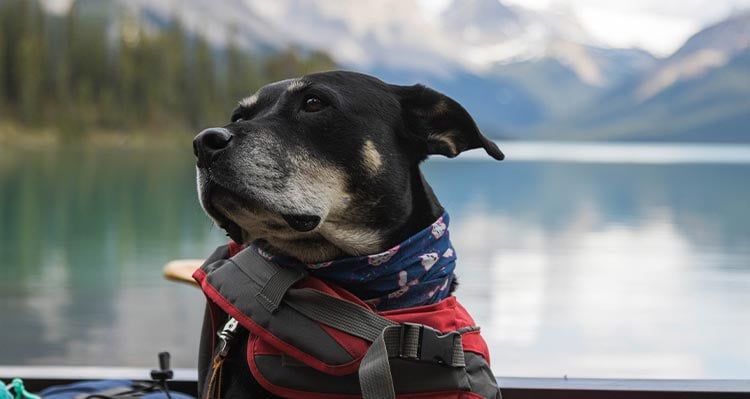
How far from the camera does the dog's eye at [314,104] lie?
1.56 metres

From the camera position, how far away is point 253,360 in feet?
4.80

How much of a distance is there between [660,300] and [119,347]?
11.3 feet

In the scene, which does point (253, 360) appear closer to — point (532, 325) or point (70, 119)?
point (532, 325)

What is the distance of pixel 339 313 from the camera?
4.81ft

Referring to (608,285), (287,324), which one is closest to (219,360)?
(287,324)

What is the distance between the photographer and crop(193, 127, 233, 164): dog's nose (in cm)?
143

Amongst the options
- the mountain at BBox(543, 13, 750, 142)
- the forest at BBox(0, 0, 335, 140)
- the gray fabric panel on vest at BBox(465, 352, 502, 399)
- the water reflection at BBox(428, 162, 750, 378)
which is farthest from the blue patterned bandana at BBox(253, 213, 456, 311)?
the mountain at BBox(543, 13, 750, 142)

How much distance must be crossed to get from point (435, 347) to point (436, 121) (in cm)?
43

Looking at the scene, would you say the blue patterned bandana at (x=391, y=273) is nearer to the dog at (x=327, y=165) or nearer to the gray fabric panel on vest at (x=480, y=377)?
the dog at (x=327, y=165)

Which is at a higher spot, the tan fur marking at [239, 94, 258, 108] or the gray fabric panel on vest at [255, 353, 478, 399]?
the tan fur marking at [239, 94, 258, 108]

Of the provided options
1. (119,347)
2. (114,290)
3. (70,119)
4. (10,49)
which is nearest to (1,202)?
(114,290)

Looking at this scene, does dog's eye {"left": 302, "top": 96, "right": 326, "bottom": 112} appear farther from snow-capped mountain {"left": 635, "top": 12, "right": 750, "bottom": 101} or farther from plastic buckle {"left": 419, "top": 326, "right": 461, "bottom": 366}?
snow-capped mountain {"left": 635, "top": 12, "right": 750, "bottom": 101}

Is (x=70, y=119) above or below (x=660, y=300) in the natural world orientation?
above

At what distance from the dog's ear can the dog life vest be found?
0.32 meters
